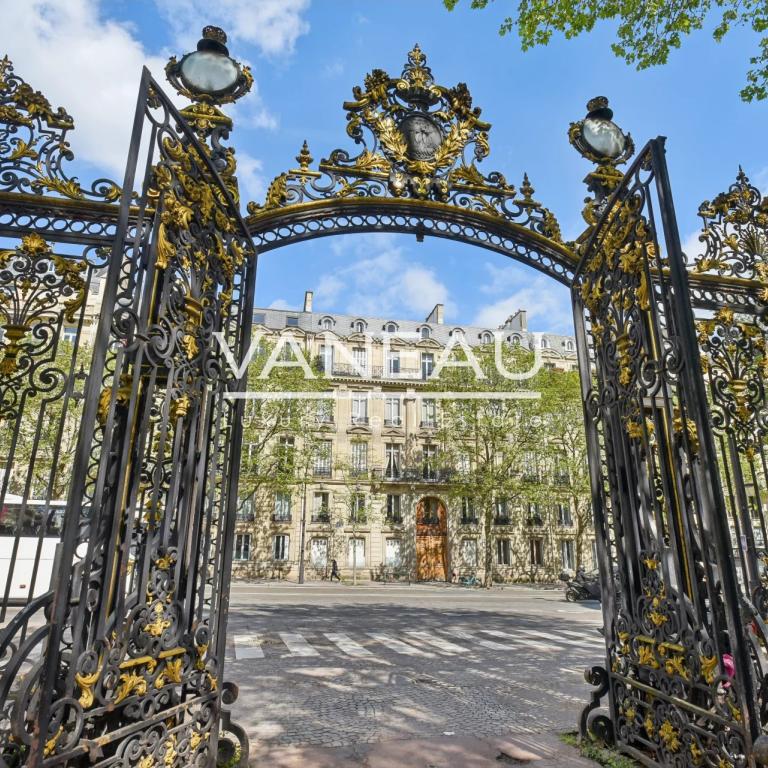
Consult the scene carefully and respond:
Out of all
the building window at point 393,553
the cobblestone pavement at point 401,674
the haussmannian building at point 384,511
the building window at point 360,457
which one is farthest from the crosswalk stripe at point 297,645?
the building window at point 393,553

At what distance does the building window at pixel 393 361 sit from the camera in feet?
102

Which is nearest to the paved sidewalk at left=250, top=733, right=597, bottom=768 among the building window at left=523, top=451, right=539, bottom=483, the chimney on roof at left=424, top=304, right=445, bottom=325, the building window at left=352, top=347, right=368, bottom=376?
the building window at left=523, top=451, right=539, bottom=483

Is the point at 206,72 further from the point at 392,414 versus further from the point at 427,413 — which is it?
the point at 427,413

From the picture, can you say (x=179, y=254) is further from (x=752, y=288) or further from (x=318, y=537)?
(x=318, y=537)

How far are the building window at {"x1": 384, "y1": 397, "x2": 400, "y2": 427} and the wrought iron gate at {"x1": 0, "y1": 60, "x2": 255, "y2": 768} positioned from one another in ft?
85.7

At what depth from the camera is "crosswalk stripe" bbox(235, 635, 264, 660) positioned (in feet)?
24.9

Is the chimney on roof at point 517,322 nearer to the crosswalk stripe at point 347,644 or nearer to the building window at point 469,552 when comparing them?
the building window at point 469,552

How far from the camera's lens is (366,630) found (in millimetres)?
10617

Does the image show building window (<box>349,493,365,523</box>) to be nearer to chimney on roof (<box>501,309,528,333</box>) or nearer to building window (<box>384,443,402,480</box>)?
building window (<box>384,443,402,480</box>)

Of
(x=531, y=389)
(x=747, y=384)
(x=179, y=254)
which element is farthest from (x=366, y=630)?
(x=531, y=389)

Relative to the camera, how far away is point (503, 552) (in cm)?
2930

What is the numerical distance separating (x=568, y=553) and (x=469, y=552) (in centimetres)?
531

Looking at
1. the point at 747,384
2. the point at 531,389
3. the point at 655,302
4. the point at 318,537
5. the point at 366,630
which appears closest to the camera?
the point at 655,302

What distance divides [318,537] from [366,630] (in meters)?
18.4
